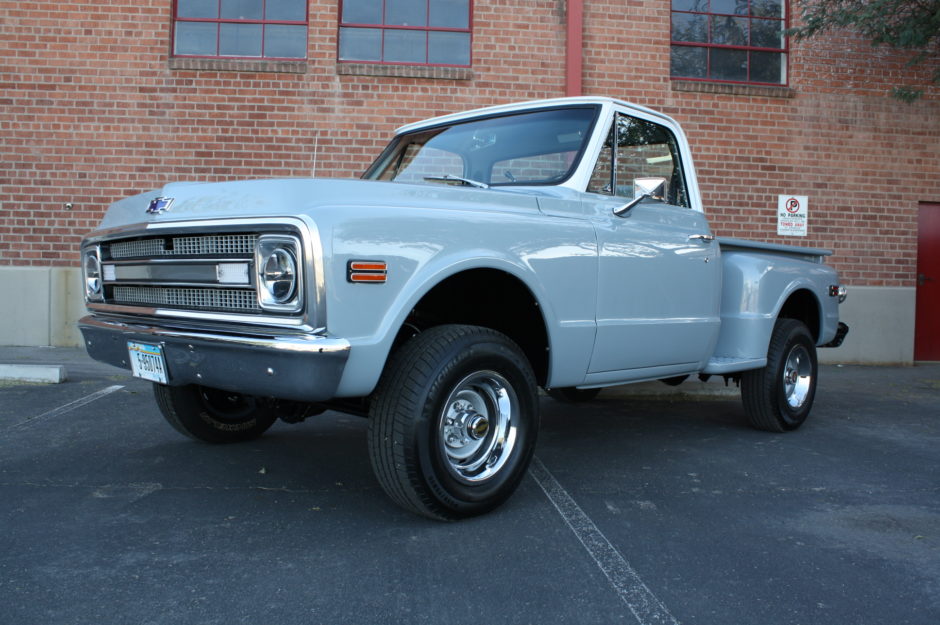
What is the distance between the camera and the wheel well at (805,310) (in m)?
5.52

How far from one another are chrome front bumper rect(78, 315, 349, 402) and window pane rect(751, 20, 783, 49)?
29.1 ft

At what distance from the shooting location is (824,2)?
8.91 meters

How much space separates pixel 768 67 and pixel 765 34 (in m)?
0.43

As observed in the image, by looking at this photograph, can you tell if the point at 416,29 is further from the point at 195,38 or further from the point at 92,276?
the point at 92,276

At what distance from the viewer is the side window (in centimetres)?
395

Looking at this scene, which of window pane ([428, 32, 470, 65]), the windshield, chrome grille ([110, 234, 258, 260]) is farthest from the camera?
window pane ([428, 32, 470, 65])

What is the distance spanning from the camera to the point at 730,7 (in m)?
9.64

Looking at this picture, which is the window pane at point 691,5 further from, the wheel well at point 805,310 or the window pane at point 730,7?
the wheel well at point 805,310

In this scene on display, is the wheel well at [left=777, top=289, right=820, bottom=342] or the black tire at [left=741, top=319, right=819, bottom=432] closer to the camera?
the black tire at [left=741, top=319, right=819, bottom=432]

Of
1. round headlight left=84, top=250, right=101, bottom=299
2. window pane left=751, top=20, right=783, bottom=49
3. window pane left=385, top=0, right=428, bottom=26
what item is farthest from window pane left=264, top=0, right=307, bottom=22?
round headlight left=84, top=250, right=101, bottom=299

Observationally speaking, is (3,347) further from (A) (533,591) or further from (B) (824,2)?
(B) (824,2)

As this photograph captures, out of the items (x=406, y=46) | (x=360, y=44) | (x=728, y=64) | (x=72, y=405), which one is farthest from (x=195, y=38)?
(x=728, y=64)

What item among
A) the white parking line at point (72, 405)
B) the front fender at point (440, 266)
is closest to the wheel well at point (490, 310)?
the front fender at point (440, 266)

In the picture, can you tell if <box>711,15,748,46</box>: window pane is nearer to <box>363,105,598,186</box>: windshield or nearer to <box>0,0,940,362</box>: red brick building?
<box>0,0,940,362</box>: red brick building
